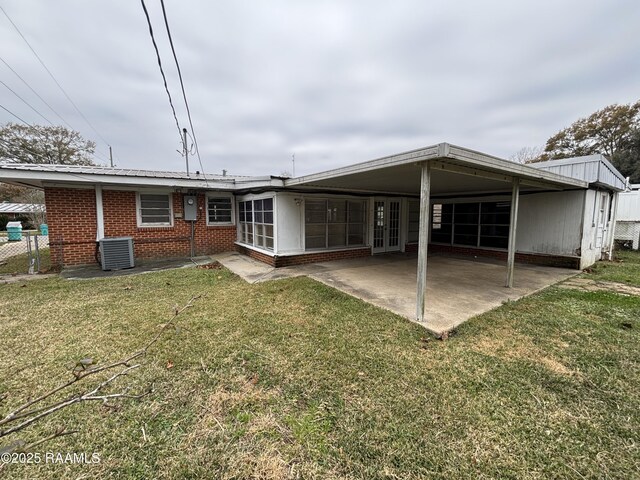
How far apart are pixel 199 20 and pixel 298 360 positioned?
5135 mm

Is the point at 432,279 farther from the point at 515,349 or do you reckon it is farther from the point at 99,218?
the point at 99,218

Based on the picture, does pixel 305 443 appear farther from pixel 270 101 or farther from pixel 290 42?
pixel 270 101

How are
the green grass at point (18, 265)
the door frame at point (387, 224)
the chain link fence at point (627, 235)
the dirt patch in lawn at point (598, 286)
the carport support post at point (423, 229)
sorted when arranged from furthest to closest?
the chain link fence at point (627, 235)
the door frame at point (387, 224)
the green grass at point (18, 265)
the dirt patch in lawn at point (598, 286)
the carport support post at point (423, 229)

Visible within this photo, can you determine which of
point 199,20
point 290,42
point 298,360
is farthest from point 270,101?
point 298,360

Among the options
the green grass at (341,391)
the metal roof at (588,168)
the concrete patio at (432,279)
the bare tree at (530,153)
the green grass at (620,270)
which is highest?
the bare tree at (530,153)

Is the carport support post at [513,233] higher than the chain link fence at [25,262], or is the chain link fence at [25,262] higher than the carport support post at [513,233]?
the carport support post at [513,233]

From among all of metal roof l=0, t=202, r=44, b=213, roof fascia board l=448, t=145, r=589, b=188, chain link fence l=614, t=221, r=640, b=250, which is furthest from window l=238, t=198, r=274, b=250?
Answer: metal roof l=0, t=202, r=44, b=213

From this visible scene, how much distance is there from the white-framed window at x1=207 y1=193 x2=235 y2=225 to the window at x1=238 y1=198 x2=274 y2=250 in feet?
1.21

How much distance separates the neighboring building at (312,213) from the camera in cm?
749

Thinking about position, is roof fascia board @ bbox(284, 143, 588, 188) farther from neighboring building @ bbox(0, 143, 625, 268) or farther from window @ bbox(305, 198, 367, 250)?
window @ bbox(305, 198, 367, 250)

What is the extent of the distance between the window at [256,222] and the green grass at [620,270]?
8.47 metres

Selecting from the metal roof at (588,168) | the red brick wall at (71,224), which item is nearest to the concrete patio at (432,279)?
the metal roof at (588,168)

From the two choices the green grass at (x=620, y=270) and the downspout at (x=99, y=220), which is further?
the downspout at (x=99, y=220)

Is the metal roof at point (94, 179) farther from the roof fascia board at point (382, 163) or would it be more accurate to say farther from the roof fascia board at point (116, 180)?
the roof fascia board at point (382, 163)
